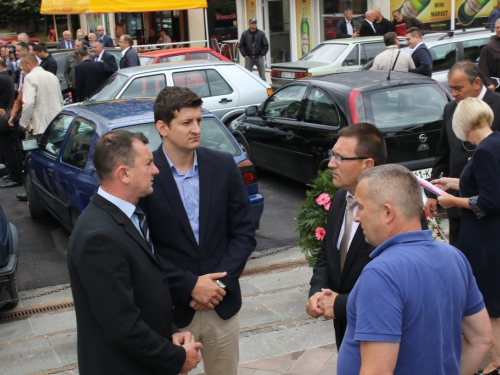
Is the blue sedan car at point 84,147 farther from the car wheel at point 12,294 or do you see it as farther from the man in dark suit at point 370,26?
the man in dark suit at point 370,26

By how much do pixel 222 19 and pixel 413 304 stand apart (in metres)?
25.1

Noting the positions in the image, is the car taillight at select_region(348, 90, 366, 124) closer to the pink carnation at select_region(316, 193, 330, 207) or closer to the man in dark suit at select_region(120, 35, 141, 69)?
the pink carnation at select_region(316, 193, 330, 207)

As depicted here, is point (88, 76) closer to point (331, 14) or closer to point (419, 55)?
point (419, 55)

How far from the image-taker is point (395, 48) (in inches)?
442

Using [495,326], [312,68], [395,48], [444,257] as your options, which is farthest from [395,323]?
[312,68]

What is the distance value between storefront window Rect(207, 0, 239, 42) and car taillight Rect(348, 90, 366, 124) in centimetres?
1862

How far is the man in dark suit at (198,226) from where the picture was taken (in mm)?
3434

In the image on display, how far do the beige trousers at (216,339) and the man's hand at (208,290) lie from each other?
0.44 ft

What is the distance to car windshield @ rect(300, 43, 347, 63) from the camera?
15.8 m

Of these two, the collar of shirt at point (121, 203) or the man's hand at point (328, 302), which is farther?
the man's hand at point (328, 302)

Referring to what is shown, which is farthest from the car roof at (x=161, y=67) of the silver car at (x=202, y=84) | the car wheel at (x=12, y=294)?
the car wheel at (x=12, y=294)

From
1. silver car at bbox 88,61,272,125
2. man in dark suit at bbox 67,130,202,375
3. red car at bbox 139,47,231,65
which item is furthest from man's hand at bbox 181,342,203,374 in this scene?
red car at bbox 139,47,231,65

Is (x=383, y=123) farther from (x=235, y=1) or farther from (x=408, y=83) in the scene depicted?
(x=235, y=1)

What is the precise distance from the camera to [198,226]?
350 centimetres
